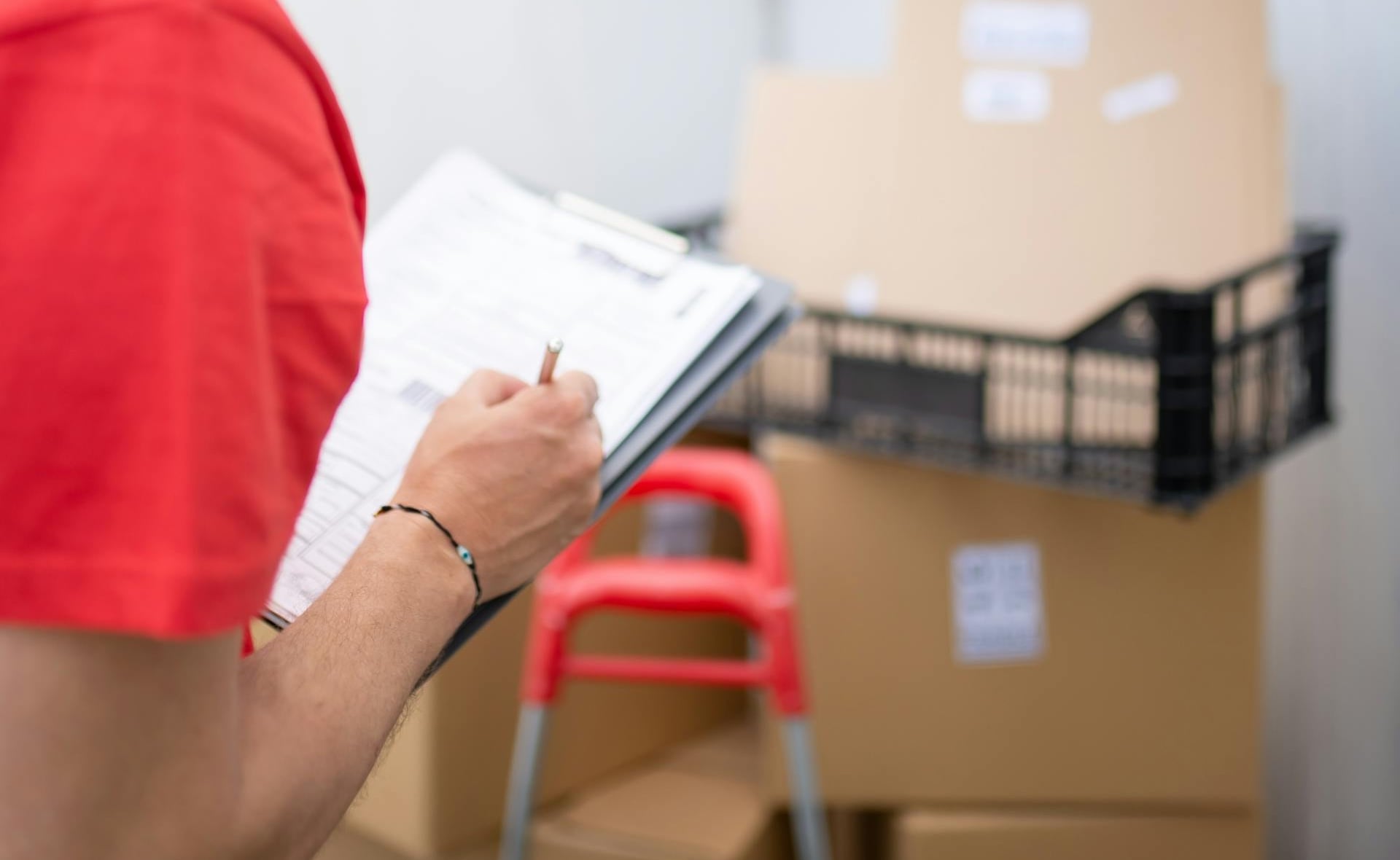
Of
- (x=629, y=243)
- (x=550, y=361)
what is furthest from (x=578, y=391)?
(x=629, y=243)

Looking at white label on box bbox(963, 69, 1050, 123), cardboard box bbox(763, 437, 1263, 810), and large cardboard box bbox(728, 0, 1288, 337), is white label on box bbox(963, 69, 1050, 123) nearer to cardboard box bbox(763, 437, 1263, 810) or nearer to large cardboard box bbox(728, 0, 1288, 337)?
large cardboard box bbox(728, 0, 1288, 337)

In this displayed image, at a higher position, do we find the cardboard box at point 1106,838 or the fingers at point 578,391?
the fingers at point 578,391

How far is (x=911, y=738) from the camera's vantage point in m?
1.08

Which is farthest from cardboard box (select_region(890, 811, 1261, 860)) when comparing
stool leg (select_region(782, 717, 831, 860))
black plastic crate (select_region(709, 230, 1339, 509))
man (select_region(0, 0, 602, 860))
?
man (select_region(0, 0, 602, 860))

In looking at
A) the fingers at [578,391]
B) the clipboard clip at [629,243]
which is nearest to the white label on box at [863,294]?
the clipboard clip at [629,243]

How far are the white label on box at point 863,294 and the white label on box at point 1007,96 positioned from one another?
183mm

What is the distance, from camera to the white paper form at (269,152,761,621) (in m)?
0.52

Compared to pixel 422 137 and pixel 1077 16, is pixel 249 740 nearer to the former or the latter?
pixel 422 137

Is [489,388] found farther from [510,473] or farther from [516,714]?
[516,714]

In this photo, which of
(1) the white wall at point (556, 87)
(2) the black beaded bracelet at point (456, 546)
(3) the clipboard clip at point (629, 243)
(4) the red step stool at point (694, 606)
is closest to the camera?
(2) the black beaded bracelet at point (456, 546)

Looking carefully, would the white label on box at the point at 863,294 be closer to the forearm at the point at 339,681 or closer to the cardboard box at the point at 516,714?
the cardboard box at the point at 516,714

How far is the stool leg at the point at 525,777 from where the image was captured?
1048 millimetres

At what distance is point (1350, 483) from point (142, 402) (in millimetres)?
1169

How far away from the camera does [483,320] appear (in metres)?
0.59
